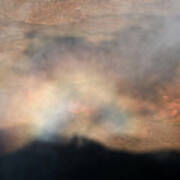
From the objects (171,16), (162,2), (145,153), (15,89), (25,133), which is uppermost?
(162,2)

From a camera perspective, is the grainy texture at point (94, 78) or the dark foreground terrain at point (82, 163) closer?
the dark foreground terrain at point (82, 163)

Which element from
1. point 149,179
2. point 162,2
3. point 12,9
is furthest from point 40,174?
point 162,2

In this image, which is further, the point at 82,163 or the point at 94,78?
the point at 94,78

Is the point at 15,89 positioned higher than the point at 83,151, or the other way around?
the point at 15,89

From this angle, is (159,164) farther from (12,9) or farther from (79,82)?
(12,9)

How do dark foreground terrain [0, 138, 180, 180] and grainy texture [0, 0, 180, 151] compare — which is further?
grainy texture [0, 0, 180, 151]

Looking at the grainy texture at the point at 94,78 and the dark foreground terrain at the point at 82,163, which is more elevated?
the grainy texture at the point at 94,78

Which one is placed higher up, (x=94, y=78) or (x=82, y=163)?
(x=94, y=78)

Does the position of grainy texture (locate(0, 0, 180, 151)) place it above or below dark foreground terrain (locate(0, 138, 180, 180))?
above
